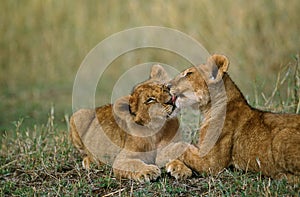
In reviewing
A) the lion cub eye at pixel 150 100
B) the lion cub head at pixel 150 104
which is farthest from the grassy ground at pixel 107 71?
the lion cub eye at pixel 150 100

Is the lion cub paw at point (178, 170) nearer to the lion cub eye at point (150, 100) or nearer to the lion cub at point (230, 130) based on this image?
the lion cub at point (230, 130)

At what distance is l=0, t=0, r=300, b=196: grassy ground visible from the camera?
16.9 feet

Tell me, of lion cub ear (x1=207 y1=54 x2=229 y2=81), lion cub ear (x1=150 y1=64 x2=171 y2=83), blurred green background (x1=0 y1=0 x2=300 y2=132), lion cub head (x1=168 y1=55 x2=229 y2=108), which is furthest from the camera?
blurred green background (x1=0 y1=0 x2=300 y2=132)

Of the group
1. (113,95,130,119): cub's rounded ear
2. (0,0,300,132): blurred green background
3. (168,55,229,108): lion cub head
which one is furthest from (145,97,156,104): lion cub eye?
(0,0,300,132): blurred green background

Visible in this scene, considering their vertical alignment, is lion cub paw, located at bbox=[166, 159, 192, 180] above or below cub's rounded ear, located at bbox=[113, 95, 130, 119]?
below

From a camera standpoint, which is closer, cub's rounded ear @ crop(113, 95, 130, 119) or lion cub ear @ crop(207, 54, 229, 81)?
lion cub ear @ crop(207, 54, 229, 81)

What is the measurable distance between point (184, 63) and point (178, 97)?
20.2ft

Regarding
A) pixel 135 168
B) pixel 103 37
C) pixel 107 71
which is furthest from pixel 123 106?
pixel 103 37

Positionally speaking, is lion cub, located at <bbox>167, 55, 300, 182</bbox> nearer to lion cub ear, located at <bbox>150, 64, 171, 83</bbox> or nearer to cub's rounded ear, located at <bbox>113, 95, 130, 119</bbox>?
lion cub ear, located at <bbox>150, 64, 171, 83</bbox>

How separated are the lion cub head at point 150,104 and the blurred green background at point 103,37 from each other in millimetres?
3851

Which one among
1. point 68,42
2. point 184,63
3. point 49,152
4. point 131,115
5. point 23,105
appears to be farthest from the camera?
point 68,42

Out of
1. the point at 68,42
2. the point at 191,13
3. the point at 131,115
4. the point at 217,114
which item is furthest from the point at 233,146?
the point at 68,42

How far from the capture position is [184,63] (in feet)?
37.2

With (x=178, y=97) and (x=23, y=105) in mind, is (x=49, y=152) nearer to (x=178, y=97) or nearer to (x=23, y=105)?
(x=178, y=97)
